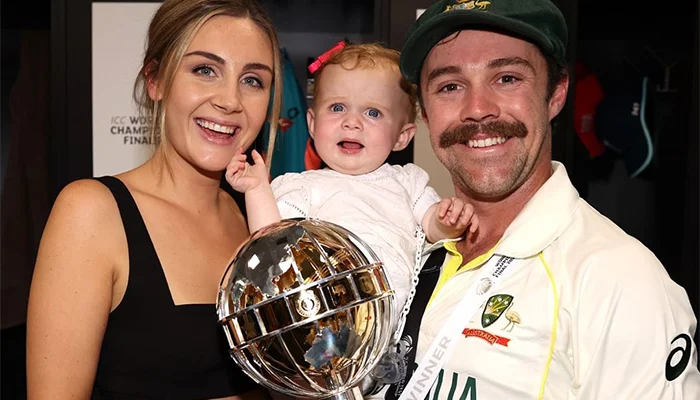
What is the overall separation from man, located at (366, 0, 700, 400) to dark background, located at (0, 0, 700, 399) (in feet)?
4.88

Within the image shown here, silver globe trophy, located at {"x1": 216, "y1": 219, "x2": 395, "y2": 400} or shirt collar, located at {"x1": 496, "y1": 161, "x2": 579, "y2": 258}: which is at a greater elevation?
shirt collar, located at {"x1": 496, "y1": 161, "x2": 579, "y2": 258}

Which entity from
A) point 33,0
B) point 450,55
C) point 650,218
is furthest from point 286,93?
point 650,218

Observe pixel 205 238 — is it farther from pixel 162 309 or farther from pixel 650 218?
pixel 650 218

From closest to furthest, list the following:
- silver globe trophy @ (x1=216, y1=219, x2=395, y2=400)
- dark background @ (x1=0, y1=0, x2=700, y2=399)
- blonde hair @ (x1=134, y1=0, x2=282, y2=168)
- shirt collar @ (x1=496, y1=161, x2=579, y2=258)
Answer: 1. silver globe trophy @ (x1=216, y1=219, x2=395, y2=400)
2. shirt collar @ (x1=496, y1=161, x2=579, y2=258)
3. blonde hair @ (x1=134, y1=0, x2=282, y2=168)
4. dark background @ (x1=0, y1=0, x2=700, y2=399)

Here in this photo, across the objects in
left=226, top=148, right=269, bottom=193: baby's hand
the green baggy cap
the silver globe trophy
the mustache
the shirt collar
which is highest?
the green baggy cap

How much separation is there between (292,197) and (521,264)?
1.95 feet

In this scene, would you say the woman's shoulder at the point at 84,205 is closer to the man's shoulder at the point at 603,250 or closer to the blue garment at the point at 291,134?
the man's shoulder at the point at 603,250

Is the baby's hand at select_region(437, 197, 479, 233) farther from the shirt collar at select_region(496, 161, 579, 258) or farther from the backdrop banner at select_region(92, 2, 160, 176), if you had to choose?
the backdrop banner at select_region(92, 2, 160, 176)

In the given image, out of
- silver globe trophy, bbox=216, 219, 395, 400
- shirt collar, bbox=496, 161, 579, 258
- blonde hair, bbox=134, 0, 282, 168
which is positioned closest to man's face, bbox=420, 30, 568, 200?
shirt collar, bbox=496, 161, 579, 258

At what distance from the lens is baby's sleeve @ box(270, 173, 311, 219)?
1.99 meters

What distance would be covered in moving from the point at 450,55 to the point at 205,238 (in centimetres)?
75

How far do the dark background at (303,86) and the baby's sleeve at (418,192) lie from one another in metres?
1.16

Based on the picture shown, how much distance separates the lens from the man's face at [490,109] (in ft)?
6.20

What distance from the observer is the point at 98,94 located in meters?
3.51
